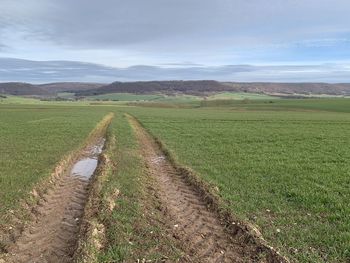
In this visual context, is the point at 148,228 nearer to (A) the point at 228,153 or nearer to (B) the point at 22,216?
(B) the point at 22,216

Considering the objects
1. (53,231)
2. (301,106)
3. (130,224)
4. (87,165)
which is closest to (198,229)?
(130,224)

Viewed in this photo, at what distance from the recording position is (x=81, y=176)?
17906mm

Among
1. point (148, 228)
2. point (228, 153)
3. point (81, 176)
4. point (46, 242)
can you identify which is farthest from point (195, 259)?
point (228, 153)

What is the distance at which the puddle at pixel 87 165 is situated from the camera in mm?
18452

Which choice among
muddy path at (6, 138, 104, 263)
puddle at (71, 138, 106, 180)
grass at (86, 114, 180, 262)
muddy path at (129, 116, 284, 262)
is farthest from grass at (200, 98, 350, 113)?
muddy path at (6, 138, 104, 263)

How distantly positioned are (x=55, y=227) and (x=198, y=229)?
356 centimetres

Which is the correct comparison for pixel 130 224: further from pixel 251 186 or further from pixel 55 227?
pixel 251 186

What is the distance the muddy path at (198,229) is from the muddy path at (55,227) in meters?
2.44

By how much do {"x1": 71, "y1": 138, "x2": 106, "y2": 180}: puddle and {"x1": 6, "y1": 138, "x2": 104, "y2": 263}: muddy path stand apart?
40.6 inches

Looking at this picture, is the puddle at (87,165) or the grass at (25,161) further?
the puddle at (87,165)

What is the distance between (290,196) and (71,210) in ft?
22.4

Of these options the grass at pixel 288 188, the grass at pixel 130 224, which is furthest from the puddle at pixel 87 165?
the grass at pixel 288 188

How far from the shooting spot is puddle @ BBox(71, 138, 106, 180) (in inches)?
726

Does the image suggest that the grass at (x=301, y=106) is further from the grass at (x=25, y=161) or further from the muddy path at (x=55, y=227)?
the muddy path at (x=55, y=227)
